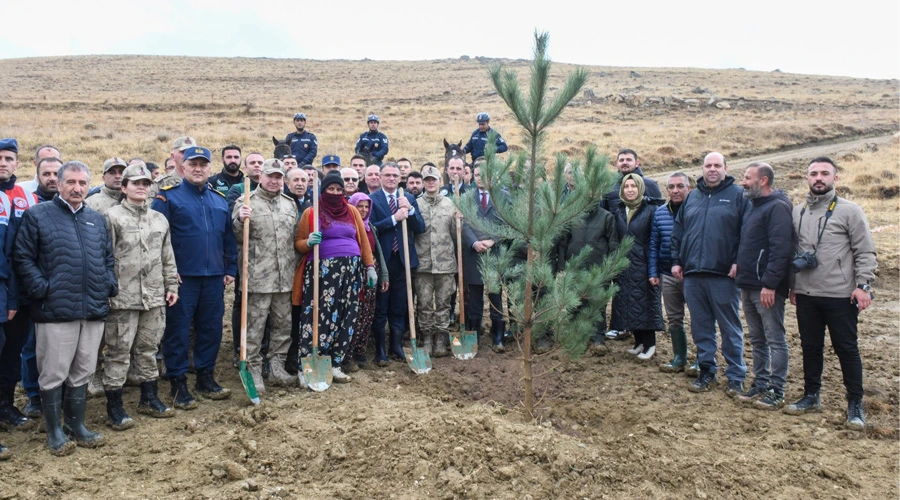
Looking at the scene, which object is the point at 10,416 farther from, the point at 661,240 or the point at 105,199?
the point at 661,240

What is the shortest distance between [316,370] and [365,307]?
2.89ft

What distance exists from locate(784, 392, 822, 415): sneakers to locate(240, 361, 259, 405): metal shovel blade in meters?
4.39

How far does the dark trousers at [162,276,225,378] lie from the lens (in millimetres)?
4930

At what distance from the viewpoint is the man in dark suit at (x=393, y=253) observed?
628cm

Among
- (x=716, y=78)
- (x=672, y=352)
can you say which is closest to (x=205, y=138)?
(x=672, y=352)

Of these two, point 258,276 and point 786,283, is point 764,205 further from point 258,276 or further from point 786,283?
point 258,276

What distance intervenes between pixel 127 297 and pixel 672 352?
5391mm

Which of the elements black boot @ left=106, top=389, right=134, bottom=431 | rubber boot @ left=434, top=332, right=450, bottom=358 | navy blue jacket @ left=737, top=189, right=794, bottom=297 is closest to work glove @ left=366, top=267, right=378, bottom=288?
rubber boot @ left=434, top=332, right=450, bottom=358

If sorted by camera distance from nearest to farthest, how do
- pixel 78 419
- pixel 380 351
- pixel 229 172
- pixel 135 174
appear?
pixel 78 419 → pixel 135 174 → pixel 380 351 → pixel 229 172

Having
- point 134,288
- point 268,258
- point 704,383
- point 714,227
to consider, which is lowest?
point 704,383

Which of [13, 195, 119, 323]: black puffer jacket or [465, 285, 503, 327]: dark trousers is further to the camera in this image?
[465, 285, 503, 327]: dark trousers

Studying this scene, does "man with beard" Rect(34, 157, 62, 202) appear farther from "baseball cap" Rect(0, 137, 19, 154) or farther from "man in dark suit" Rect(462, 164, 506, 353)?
"man in dark suit" Rect(462, 164, 506, 353)

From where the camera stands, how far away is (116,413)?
14.8 feet

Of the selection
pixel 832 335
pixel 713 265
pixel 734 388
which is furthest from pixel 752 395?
pixel 713 265
